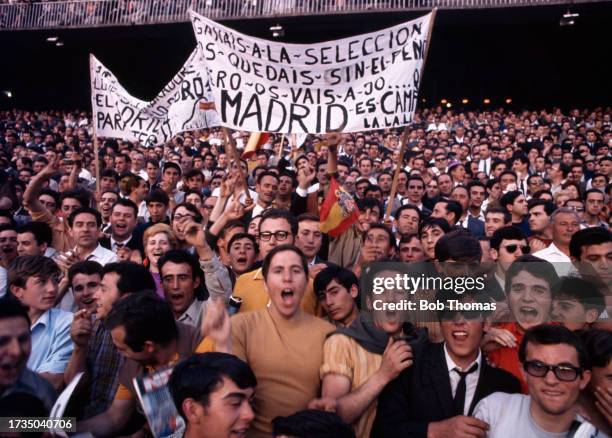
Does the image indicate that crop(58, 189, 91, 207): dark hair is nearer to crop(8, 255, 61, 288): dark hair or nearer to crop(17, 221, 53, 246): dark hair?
crop(17, 221, 53, 246): dark hair

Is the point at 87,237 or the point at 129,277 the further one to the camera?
the point at 87,237

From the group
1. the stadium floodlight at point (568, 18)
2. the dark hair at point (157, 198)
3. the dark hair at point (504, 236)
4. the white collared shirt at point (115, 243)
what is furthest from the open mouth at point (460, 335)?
the stadium floodlight at point (568, 18)

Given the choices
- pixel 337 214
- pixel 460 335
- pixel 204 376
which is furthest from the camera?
pixel 337 214

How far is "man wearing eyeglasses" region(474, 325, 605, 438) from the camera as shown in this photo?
7.01 ft

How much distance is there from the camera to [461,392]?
2.46m

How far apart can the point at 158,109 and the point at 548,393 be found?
5407mm

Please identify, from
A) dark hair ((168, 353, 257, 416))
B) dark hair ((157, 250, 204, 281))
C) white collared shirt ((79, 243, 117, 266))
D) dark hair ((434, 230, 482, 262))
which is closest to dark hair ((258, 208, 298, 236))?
dark hair ((157, 250, 204, 281))

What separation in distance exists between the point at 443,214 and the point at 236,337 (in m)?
3.32

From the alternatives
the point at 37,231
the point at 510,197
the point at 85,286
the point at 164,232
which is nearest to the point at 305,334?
the point at 85,286

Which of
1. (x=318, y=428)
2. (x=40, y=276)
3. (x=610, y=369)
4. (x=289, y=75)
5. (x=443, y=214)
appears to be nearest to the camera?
(x=318, y=428)

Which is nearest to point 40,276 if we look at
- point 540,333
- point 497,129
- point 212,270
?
point 212,270

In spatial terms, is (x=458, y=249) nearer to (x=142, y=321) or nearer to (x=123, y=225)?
(x=142, y=321)

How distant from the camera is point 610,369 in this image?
7.34ft

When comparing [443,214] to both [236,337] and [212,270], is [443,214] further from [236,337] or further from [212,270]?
[236,337]
